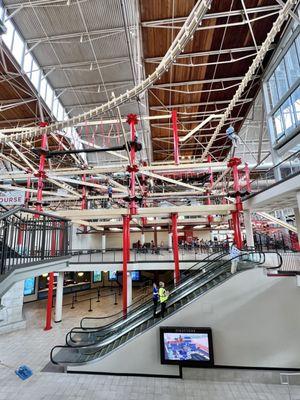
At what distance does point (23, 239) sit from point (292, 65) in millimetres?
12254

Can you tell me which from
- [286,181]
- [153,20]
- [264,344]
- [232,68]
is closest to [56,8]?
[153,20]

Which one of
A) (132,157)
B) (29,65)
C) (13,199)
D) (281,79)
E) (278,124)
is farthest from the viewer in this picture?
(278,124)

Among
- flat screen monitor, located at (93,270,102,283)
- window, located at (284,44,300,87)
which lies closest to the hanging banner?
window, located at (284,44,300,87)

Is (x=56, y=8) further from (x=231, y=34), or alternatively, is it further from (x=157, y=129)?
(x=157, y=129)

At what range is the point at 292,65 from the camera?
32.0ft

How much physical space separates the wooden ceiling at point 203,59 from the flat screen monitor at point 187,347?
1073 cm

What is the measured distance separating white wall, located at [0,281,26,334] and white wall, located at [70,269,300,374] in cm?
630

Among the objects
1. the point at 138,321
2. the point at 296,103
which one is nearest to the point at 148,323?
the point at 138,321

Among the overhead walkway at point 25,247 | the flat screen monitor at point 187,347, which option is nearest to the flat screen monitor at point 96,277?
the flat screen monitor at point 187,347

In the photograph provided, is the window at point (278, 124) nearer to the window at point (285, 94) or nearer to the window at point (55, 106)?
the window at point (285, 94)

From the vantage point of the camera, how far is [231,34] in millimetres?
9562

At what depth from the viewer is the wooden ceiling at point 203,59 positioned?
28.1 ft

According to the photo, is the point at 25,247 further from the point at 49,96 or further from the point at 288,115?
the point at 288,115

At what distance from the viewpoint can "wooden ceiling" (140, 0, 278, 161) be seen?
337 inches
